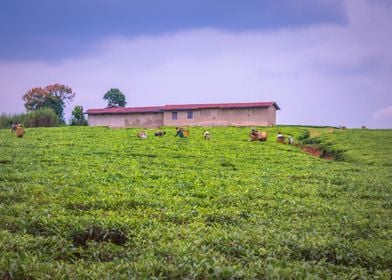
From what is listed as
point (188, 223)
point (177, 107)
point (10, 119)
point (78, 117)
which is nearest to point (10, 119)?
point (10, 119)

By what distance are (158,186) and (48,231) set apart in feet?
19.7

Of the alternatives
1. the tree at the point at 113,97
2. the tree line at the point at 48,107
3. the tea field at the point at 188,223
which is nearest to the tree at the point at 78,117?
the tree line at the point at 48,107

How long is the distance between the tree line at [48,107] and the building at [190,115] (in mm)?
6609

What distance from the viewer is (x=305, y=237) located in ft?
28.2

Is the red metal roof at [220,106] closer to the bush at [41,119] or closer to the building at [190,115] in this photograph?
the building at [190,115]

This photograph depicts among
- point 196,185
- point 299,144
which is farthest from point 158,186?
point 299,144

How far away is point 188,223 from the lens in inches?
388

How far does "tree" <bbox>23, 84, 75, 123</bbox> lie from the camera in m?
86.8

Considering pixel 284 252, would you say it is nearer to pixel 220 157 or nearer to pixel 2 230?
pixel 2 230

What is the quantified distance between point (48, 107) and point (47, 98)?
821 centimetres

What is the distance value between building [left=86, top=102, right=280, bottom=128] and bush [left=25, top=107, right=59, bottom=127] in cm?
570

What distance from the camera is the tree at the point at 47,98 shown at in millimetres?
86812

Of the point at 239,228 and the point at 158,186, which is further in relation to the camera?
the point at 158,186

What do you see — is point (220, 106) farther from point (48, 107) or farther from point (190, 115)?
point (48, 107)
